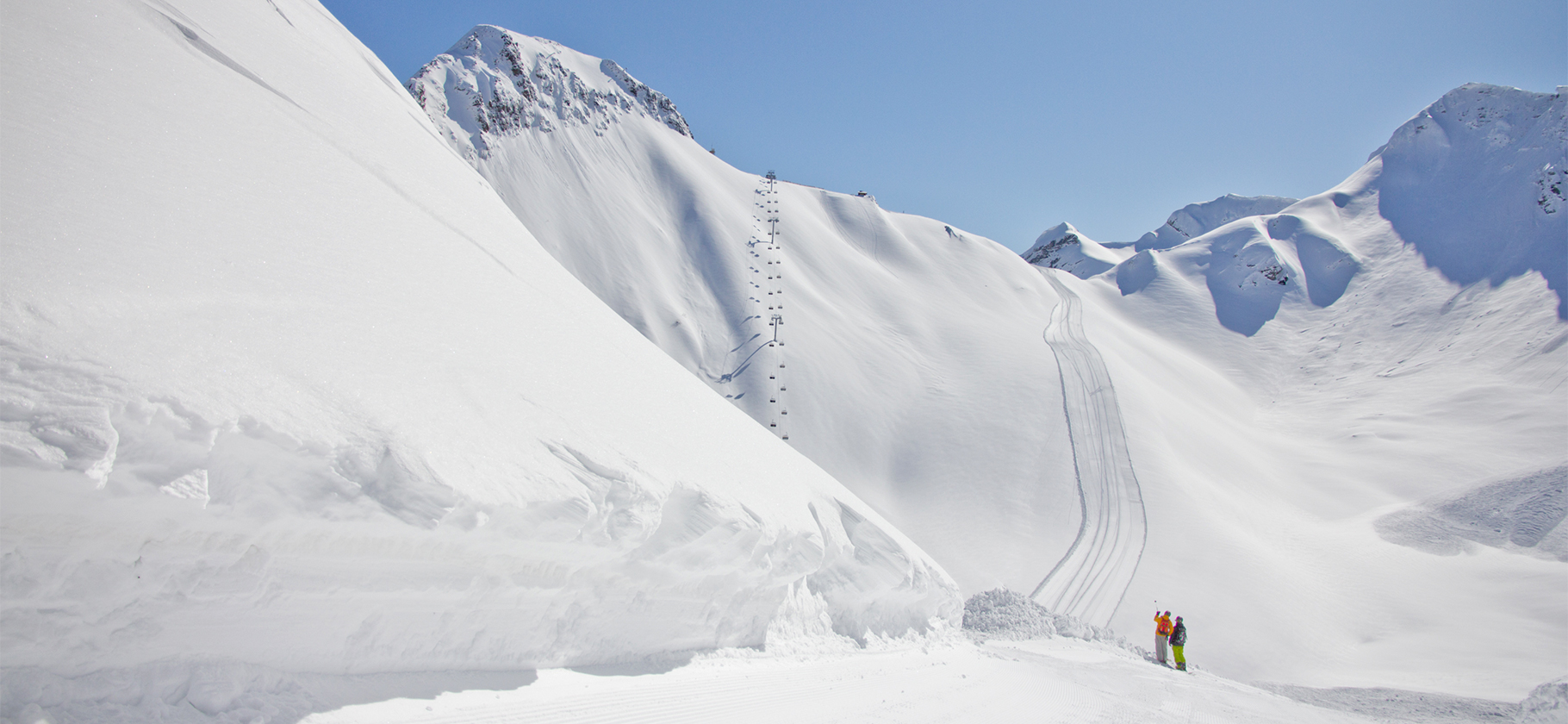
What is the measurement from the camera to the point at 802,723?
5.12 meters

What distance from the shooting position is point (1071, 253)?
218 ft

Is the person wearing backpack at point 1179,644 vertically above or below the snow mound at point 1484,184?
below

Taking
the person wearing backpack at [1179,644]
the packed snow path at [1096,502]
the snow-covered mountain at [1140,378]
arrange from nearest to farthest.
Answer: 1. the person wearing backpack at [1179,644]
2. the packed snow path at [1096,502]
3. the snow-covered mountain at [1140,378]

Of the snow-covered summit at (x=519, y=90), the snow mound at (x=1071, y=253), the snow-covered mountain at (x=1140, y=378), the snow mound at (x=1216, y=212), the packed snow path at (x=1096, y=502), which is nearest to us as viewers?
the packed snow path at (x=1096, y=502)

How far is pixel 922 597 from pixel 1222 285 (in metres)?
45.8

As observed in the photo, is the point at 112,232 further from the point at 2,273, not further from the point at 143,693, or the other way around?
the point at 143,693

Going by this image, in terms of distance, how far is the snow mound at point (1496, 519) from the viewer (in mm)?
18188

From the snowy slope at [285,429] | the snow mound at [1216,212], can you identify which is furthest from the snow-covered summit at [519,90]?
the snow mound at [1216,212]

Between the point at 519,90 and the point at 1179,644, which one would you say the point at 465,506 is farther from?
the point at 519,90

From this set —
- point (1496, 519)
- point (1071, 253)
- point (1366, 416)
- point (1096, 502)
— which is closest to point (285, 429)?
point (1096, 502)

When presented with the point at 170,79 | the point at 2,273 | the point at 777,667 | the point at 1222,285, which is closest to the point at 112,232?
the point at 2,273

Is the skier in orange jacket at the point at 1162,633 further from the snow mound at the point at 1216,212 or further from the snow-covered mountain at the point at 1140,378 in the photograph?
the snow mound at the point at 1216,212

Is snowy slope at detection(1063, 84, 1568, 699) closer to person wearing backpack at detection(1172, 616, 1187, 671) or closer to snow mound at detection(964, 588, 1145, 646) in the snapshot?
snow mound at detection(964, 588, 1145, 646)

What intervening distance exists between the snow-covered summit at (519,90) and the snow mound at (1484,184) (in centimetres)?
4902
